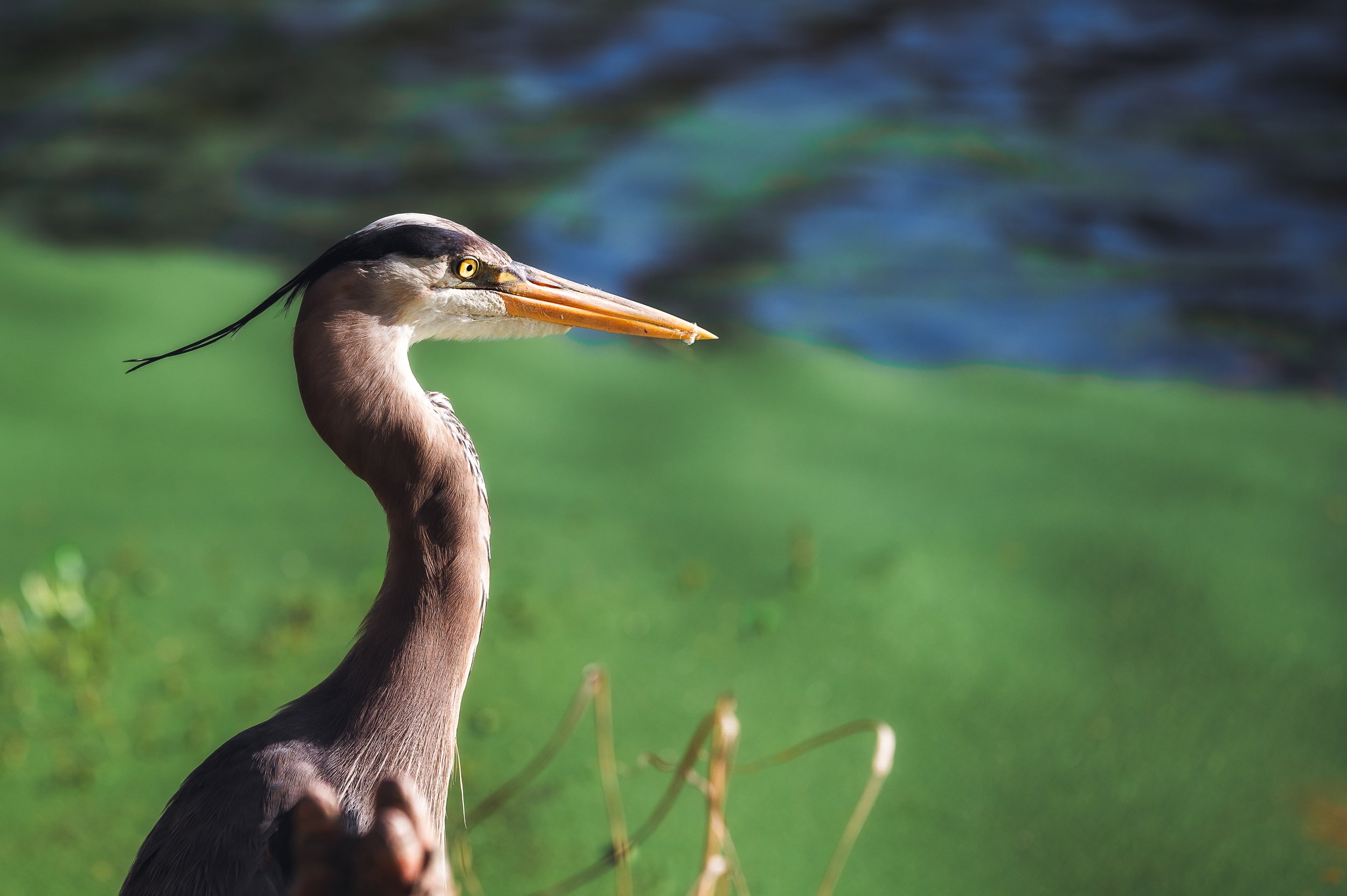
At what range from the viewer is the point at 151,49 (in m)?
4.93

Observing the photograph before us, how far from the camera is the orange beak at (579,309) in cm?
128

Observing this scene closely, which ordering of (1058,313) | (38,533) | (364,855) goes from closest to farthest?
1. (364,855)
2. (38,533)
3. (1058,313)

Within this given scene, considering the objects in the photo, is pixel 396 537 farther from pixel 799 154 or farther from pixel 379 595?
pixel 799 154

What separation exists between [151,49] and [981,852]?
476 cm

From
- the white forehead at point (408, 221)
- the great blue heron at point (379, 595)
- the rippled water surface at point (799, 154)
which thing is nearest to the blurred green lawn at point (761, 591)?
the rippled water surface at point (799, 154)

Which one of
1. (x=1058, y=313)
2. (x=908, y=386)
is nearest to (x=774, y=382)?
(x=908, y=386)

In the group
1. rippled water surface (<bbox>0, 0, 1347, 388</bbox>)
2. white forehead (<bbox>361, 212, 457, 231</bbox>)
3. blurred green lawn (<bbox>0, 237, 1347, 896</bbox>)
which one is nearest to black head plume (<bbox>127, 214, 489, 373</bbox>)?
white forehead (<bbox>361, 212, 457, 231</bbox>)

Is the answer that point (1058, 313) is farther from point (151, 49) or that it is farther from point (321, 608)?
point (151, 49)

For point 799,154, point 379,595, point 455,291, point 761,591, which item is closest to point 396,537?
point 379,595

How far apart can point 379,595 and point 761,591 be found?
49.0 inches

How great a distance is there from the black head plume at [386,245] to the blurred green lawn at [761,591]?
3.01 ft

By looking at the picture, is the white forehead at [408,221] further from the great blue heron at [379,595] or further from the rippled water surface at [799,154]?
the rippled water surface at [799,154]

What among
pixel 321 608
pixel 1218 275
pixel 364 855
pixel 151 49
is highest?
pixel 364 855

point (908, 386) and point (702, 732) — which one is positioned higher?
→ point (702, 732)
